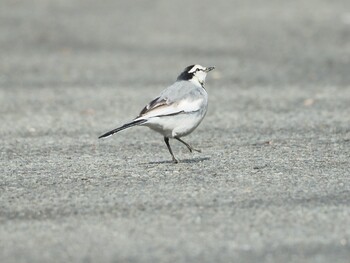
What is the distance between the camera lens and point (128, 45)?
19266 mm

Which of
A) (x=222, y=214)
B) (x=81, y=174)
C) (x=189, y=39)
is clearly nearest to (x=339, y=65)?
(x=189, y=39)

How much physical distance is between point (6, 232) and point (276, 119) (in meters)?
5.97

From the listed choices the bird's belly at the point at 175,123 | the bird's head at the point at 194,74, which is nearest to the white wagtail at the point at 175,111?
the bird's belly at the point at 175,123

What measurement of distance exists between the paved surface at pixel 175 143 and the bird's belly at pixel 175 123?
0.33m

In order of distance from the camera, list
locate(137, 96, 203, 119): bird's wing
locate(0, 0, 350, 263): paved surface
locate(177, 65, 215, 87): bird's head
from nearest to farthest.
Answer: locate(0, 0, 350, 263): paved surface
locate(137, 96, 203, 119): bird's wing
locate(177, 65, 215, 87): bird's head

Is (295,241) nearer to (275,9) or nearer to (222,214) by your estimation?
(222,214)

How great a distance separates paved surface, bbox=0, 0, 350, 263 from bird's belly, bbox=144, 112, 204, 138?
33 cm

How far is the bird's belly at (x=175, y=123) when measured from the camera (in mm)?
8523

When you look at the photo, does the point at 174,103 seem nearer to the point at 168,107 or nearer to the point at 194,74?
the point at 168,107

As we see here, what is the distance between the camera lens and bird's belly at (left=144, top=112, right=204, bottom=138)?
336 inches

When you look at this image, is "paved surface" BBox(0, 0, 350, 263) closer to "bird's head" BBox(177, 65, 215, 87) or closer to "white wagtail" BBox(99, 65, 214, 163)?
"white wagtail" BBox(99, 65, 214, 163)

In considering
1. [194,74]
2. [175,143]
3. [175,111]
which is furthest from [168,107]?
[175,143]

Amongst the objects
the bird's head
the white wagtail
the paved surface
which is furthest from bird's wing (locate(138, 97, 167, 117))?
the bird's head

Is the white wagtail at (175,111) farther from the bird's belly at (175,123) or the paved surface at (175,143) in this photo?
the paved surface at (175,143)
